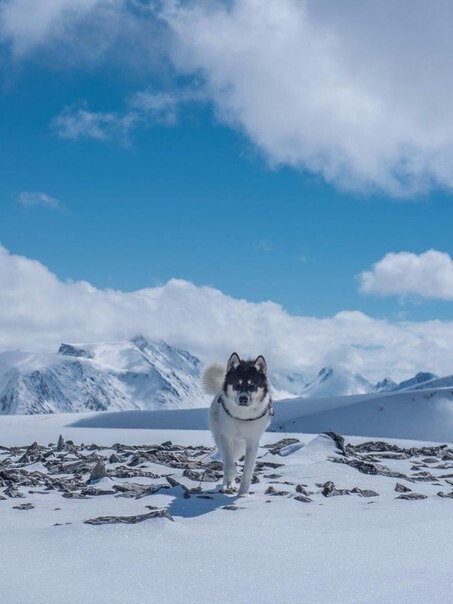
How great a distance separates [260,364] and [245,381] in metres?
0.34

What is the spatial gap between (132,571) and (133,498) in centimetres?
309

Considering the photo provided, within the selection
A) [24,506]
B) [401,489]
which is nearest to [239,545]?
[24,506]

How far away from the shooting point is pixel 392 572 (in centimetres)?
433

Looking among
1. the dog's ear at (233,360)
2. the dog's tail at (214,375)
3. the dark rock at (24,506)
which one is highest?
the dog's ear at (233,360)

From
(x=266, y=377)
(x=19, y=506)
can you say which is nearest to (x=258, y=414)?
(x=266, y=377)

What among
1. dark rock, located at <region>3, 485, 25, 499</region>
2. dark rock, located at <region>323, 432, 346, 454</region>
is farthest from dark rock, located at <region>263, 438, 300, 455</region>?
dark rock, located at <region>3, 485, 25, 499</region>

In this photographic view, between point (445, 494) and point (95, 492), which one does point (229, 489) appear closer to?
point (95, 492)

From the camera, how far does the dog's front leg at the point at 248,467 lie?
7902 millimetres

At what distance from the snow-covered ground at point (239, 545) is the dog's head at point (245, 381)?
121 centimetres

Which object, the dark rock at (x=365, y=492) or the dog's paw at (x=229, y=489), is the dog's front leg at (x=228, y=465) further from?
the dark rock at (x=365, y=492)

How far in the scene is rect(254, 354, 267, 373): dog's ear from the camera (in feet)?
26.4

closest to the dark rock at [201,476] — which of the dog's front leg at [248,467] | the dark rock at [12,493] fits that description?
the dog's front leg at [248,467]

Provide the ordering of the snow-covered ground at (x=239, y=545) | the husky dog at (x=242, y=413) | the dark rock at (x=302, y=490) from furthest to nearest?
the husky dog at (x=242, y=413), the dark rock at (x=302, y=490), the snow-covered ground at (x=239, y=545)

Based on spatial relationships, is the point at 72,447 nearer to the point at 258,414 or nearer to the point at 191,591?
the point at 258,414
